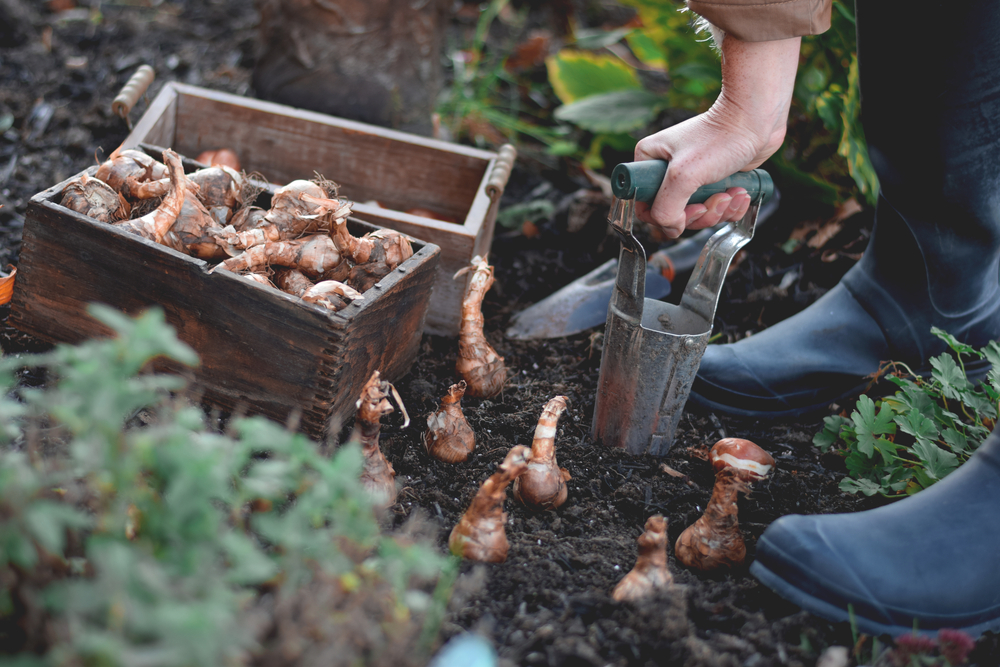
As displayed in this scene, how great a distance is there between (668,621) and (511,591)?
28 centimetres

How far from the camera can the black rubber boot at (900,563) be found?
4.05 ft

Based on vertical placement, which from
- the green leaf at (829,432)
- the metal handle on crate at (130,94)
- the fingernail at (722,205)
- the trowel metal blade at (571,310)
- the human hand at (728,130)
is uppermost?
the human hand at (728,130)

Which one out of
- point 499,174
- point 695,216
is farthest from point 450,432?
point 499,174

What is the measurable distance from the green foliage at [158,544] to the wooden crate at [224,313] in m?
0.56

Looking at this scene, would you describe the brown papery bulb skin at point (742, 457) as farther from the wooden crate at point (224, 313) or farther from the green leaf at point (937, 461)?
the wooden crate at point (224, 313)

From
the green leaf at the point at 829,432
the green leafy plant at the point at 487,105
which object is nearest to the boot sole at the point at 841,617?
the green leaf at the point at 829,432

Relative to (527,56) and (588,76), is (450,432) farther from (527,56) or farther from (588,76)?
(527,56)

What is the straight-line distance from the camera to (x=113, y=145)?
2596 millimetres

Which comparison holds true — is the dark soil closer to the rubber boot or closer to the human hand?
the rubber boot

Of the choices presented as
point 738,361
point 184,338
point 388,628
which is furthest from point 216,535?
point 738,361

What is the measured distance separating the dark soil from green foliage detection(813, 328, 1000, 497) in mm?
81

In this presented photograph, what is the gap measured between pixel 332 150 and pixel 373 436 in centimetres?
Answer: 137

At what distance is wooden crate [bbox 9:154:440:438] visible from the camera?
4.82 ft

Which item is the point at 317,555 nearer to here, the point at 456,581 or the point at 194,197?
the point at 456,581
